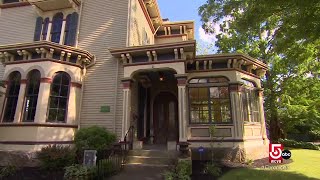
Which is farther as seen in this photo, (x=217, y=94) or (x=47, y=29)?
(x=47, y=29)

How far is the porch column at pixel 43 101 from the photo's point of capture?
35.6ft

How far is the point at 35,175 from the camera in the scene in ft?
30.5

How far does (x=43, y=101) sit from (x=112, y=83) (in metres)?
3.29

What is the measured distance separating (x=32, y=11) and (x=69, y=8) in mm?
2412

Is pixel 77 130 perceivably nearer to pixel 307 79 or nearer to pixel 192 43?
pixel 192 43

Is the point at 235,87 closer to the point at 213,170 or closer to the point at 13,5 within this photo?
the point at 213,170

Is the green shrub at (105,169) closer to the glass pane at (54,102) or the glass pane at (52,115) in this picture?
the glass pane at (52,115)

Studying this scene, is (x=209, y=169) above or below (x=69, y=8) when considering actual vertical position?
below

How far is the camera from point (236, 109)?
38.8 ft

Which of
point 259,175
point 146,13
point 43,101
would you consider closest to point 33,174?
point 43,101

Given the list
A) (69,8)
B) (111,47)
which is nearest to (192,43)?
(111,47)

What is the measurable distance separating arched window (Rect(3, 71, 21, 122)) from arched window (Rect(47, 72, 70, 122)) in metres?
1.81

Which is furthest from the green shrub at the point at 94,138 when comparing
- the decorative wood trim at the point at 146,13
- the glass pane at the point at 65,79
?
the decorative wood trim at the point at 146,13

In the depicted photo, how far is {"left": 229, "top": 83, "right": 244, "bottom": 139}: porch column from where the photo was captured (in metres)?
11.5
